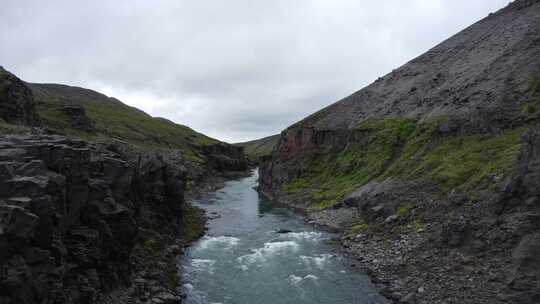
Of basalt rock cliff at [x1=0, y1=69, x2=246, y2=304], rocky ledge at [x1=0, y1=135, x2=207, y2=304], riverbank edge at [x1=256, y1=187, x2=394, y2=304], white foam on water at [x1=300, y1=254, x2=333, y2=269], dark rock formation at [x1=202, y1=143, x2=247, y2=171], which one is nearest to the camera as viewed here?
rocky ledge at [x1=0, y1=135, x2=207, y2=304]

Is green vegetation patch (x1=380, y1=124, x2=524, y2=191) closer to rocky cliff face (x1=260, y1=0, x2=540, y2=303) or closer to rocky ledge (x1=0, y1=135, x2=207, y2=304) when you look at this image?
rocky cliff face (x1=260, y1=0, x2=540, y2=303)

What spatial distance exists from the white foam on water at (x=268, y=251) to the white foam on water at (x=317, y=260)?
3184 millimetres

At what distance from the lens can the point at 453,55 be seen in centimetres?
8588

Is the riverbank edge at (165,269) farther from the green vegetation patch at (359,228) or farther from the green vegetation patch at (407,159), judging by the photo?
the green vegetation patch at (407,159)

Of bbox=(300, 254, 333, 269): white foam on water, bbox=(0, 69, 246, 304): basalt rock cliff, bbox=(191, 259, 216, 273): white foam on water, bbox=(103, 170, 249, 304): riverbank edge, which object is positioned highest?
bbox=(0, 69, 246, 304): basalt rock cliff

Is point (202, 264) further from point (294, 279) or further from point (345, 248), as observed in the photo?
point (345, 248)

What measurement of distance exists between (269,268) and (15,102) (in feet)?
168

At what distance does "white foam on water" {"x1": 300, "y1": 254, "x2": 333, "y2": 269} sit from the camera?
38.7 metres

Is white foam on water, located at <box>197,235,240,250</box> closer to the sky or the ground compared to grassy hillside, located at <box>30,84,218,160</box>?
closer to the ground

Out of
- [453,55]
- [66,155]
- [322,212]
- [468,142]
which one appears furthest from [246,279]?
[453,55]

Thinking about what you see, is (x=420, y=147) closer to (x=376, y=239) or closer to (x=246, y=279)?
(x=376, y=239)

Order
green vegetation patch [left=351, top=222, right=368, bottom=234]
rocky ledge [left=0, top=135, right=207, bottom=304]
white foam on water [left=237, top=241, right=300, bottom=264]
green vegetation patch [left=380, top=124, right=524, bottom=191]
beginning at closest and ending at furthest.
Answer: rocky ledge [left=0, top=135, right=207, bottom=304], white foam on water [left=237, top=241, right=300, bottom=264], green vegetation patch [left=380, top=124, right=524, bottom=191], green vegetation patch [left=351, top=222, right=368, bottom=234]

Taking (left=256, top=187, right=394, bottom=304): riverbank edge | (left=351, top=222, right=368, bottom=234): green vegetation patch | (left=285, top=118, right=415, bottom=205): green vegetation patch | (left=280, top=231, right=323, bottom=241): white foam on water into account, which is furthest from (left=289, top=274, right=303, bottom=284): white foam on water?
(left=285, top=118, right=415, bottom=205): green vegetation patch

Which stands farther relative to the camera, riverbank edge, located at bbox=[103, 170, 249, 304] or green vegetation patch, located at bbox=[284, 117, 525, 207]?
green vegetation patch, located at bbox=[284, 117, 525, 207]
